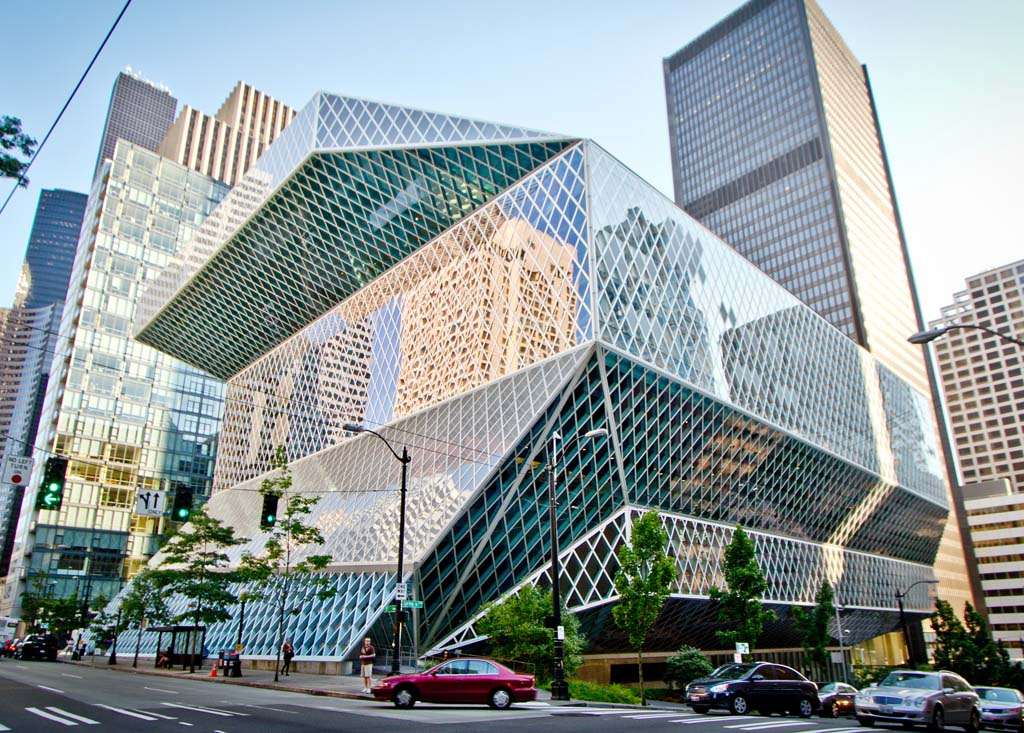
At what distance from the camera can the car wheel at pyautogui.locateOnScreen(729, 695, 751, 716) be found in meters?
21.9

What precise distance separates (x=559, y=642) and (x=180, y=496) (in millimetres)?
12533

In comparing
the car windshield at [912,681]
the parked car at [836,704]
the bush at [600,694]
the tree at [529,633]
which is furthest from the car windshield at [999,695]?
the tree at [529,633]

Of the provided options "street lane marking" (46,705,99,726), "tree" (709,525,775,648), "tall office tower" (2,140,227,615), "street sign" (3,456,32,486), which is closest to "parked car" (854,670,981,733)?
"street lane marking" (46,705,99,726)

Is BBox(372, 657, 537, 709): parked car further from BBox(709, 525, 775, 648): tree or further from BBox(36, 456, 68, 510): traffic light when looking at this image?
A: BBox(709, 525, 775, 648): tree

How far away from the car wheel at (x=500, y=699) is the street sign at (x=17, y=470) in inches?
553

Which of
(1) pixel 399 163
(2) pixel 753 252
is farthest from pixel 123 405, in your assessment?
(2) pixel 753 252

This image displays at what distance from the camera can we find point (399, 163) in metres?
48.1

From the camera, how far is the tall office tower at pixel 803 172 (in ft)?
439

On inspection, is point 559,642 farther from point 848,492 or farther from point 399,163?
point 848,492

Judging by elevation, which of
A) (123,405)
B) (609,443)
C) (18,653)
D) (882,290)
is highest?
(882,290)

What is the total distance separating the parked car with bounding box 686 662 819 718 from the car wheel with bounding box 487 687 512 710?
626 cm

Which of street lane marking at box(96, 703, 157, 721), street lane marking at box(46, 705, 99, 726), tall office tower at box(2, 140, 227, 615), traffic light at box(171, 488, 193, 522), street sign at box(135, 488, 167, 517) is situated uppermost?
tall office tower at box(2, 140, 227, 615)

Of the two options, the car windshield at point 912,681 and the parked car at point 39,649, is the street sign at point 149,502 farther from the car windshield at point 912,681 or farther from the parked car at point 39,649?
the parked car at point 39,649

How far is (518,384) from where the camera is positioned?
40.4 meters
